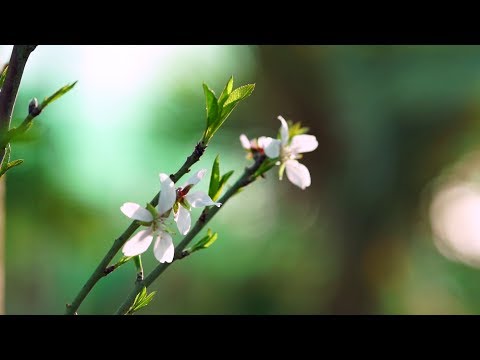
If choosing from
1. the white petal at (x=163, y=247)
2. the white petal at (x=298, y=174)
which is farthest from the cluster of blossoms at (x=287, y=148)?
the white petal at (x=163, y=247)

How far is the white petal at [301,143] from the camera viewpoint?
577 millimetres

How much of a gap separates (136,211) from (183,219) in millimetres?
45

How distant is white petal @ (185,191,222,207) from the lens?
1.82 ft

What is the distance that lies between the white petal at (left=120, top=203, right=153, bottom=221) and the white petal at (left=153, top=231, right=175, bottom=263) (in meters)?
0.02

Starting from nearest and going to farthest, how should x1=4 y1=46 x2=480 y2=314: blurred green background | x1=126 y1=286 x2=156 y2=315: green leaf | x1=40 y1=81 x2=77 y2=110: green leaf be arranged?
x1=40 y1=81 x2=77 y2=110: green leaf → x1=126 y1=286 x2=156 y2=315: green leaf → x1=4 y1=46 x2=480 y2=314: blurred green background

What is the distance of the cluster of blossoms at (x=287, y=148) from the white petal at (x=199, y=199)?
6 cm

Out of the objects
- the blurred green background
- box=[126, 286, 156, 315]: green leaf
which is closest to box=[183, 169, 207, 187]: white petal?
box=[126, 286, 156, 315]: green leaf

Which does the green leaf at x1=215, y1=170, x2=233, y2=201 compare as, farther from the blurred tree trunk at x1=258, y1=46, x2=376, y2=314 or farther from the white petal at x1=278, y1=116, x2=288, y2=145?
the blurred tree trunk at x1=258, y1=46, x2=376, y2=314

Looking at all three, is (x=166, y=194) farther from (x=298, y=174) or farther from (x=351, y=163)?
(x=351, y=163)

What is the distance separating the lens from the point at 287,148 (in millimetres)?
574

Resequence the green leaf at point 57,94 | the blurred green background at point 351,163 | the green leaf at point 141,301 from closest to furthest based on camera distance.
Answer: the green leaf at point 57,94, the green leaf at point 141,301, the blurred green background at point 351,163

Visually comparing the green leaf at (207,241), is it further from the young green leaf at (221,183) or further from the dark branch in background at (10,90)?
the dark branch in background at (10,90)

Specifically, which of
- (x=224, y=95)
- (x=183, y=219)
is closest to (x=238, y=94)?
(x=224, y=95)
